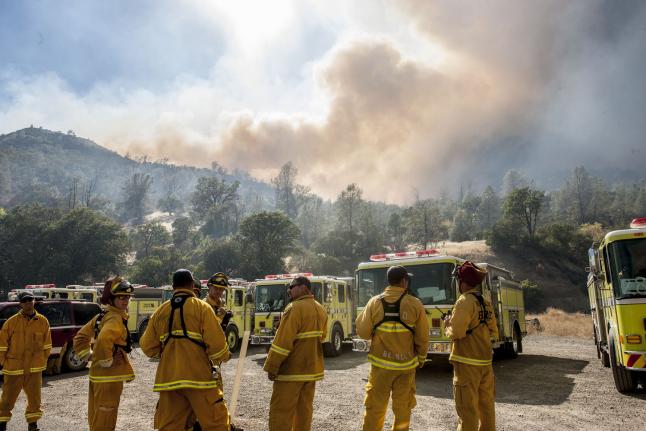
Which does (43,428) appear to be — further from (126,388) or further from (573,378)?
(573,378)

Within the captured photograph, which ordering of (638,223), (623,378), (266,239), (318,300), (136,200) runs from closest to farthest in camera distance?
(638,223) < (623,378) < (318,300) < (266,239) < (136,200)

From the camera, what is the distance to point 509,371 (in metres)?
11.6

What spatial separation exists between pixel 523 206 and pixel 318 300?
206 ft

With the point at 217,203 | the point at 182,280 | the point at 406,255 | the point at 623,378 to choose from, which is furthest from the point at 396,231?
the point at 182,280

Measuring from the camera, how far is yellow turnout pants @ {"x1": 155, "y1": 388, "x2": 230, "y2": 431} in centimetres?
390

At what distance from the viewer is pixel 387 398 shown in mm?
4820

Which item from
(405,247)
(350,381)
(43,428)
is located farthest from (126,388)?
(405,247)

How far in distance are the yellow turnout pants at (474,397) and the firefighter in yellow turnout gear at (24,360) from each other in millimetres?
5718

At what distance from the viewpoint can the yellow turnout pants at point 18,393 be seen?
604 centimetres

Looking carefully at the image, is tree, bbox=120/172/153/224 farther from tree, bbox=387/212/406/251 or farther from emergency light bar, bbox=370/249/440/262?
emergency light bar, bbox=370/249/440/262

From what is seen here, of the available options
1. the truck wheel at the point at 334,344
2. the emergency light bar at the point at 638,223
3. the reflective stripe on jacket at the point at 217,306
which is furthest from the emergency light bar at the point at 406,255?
the reflective stripe on jacket at the point at 217,306

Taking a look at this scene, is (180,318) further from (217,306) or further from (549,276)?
(549,276)

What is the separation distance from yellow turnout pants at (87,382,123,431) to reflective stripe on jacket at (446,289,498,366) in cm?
370

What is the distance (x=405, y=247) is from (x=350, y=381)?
247 feet
